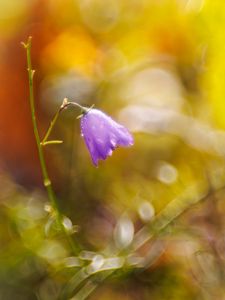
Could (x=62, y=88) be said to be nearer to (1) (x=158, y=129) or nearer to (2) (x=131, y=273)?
(1) (x=158, y=129)

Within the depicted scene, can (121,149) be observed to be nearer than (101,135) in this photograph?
No

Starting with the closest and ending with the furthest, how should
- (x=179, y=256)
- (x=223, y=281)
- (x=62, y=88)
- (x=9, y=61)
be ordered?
(x=223, y=281) < (x=179, y=256) < (x=62, y=88) < (x=9, y=61)

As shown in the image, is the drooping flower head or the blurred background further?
the blurred background

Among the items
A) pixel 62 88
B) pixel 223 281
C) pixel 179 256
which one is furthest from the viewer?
pixel 62 88

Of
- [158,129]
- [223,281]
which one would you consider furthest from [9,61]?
[223,281]
